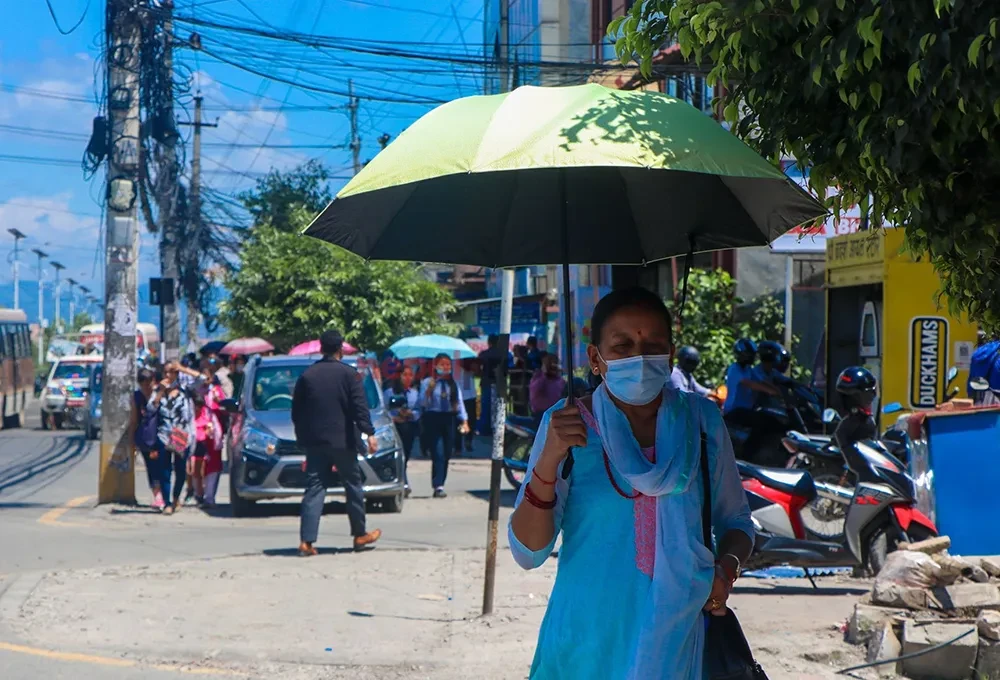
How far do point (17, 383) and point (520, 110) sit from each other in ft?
125

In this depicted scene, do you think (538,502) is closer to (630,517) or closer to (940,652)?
(630,517)

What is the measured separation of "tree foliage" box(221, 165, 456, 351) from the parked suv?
47.8 ft

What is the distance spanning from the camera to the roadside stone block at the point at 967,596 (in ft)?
20.4

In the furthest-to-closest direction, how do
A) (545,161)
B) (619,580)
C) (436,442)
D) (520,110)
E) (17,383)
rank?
1. (17,383)
2. (436,442)
3. (520,110)
4. (545,161)
5. (619,580)

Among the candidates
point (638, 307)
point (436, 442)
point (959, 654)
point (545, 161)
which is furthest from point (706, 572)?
point (436, 442)

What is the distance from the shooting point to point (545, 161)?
3125mm

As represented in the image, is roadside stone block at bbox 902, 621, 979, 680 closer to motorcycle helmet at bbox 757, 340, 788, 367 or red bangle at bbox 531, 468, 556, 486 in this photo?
red bangle at bbox 531, 468, 556, 486

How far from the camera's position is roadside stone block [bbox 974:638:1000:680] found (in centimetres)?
580

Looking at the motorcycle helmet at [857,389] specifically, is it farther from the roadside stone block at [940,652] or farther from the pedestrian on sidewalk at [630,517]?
the pedestrian on sidewalk at [630,517]

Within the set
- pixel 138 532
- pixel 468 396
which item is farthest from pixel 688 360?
pixel 468 396

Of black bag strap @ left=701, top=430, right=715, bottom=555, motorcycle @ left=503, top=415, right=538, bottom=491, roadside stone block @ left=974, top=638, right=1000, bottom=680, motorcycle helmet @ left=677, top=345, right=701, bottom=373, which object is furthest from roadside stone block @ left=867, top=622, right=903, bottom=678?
motorcycle @ left=503, top=415, right=538, bottom=491

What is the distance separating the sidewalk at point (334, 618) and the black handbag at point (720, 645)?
3298mm

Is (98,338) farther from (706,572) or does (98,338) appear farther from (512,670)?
(706,572)

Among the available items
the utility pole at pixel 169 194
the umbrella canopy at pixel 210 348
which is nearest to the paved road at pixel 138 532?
the umbrella canopy at pixel 210 348
